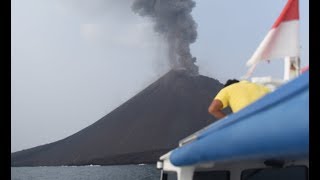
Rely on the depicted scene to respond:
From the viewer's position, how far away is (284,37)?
2775 mm

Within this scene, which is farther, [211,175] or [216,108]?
[211,175]

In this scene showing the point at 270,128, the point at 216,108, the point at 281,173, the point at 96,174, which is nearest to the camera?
the point at 270,128

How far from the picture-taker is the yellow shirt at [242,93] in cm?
356

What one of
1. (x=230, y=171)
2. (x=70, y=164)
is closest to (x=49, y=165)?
(x=70, y=164)

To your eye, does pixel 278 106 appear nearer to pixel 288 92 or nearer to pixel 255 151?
pixel 288 92

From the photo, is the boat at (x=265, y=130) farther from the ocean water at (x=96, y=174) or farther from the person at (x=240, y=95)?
the ocean water at (x=96, y=174)

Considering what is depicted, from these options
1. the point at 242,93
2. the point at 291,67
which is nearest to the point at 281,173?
the point at 242,93

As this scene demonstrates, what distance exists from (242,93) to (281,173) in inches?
67.6

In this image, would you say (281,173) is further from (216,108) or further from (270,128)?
(270,128)

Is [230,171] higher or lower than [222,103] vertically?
lower

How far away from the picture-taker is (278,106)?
66.9 inches

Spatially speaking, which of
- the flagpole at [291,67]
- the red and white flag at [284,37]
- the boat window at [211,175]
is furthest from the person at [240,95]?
the boat window at [211,175]

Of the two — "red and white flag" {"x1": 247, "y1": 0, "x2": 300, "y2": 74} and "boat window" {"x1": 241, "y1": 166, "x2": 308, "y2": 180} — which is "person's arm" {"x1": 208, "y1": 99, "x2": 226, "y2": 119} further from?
"boat window" {"x1": 241, "y1": 166, "x2": 308, "y2": 180}
